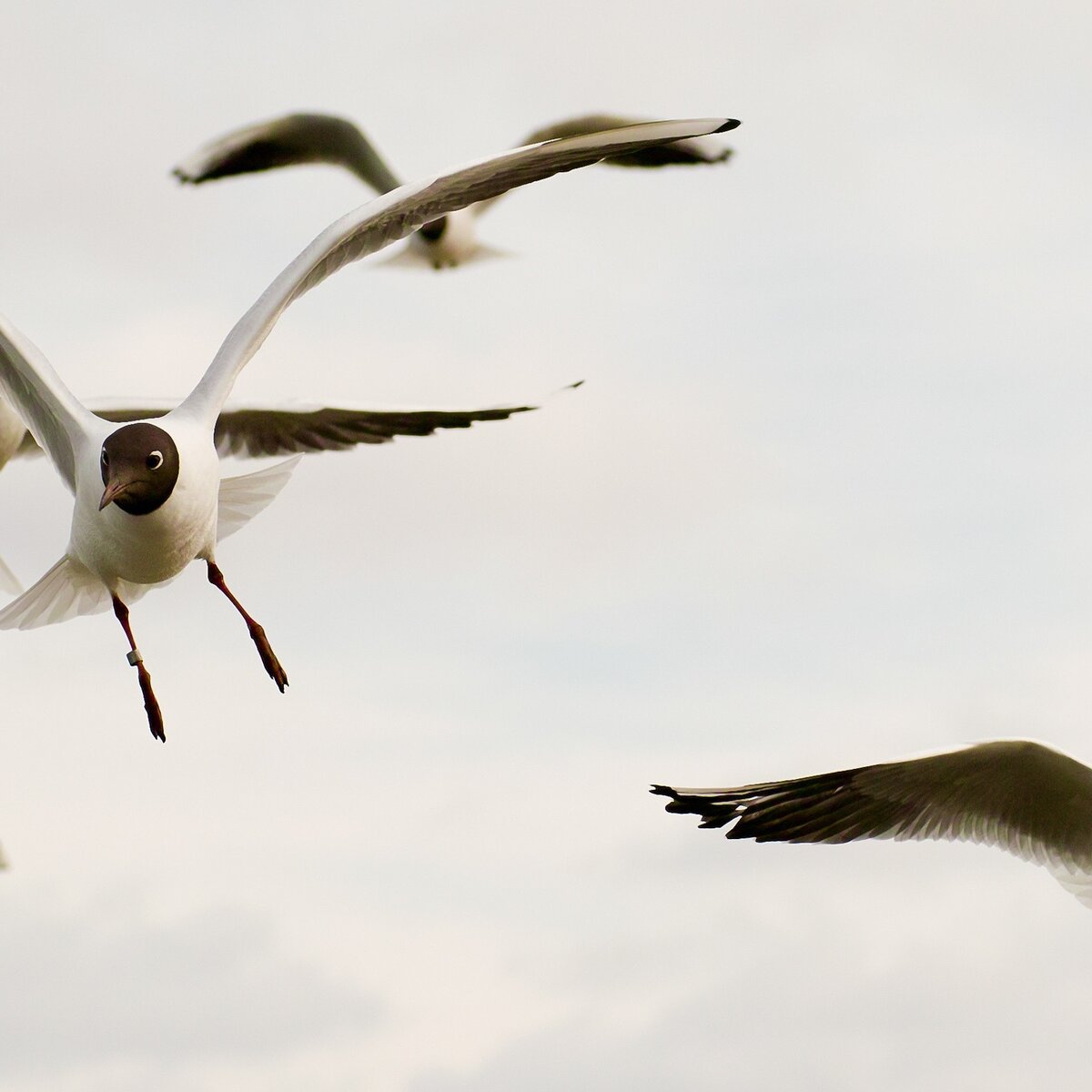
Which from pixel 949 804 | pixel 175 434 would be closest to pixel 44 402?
pixel 175 434

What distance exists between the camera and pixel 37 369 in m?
7.30

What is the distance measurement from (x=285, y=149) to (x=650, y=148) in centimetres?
236

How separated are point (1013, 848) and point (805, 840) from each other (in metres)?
1.04

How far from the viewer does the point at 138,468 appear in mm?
6668

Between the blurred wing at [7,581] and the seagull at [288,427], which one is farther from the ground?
the seagull at [288,427]

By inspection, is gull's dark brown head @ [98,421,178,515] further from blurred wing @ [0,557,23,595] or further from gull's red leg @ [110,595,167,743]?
blurred wing @ [0,557,23,595]

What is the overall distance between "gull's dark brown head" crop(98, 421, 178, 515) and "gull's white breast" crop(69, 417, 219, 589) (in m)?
0.05

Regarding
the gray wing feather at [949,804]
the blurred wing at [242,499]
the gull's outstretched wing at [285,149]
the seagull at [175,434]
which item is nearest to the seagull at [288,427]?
the blurred wing at [242,499]

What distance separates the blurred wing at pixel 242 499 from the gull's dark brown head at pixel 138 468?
4.54 ft

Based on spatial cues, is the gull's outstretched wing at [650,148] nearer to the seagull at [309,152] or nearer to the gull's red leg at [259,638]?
the seagull at [309,152]

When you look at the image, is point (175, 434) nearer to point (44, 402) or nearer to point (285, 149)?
point (44, 402)

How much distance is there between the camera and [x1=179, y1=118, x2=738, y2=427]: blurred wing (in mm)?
6875

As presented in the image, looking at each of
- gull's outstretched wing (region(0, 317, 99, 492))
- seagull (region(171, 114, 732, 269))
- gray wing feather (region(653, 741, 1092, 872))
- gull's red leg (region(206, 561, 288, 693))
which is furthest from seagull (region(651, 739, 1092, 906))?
seagull (region(171, 114, 732, 269))

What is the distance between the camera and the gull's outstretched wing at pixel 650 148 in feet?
39.1
